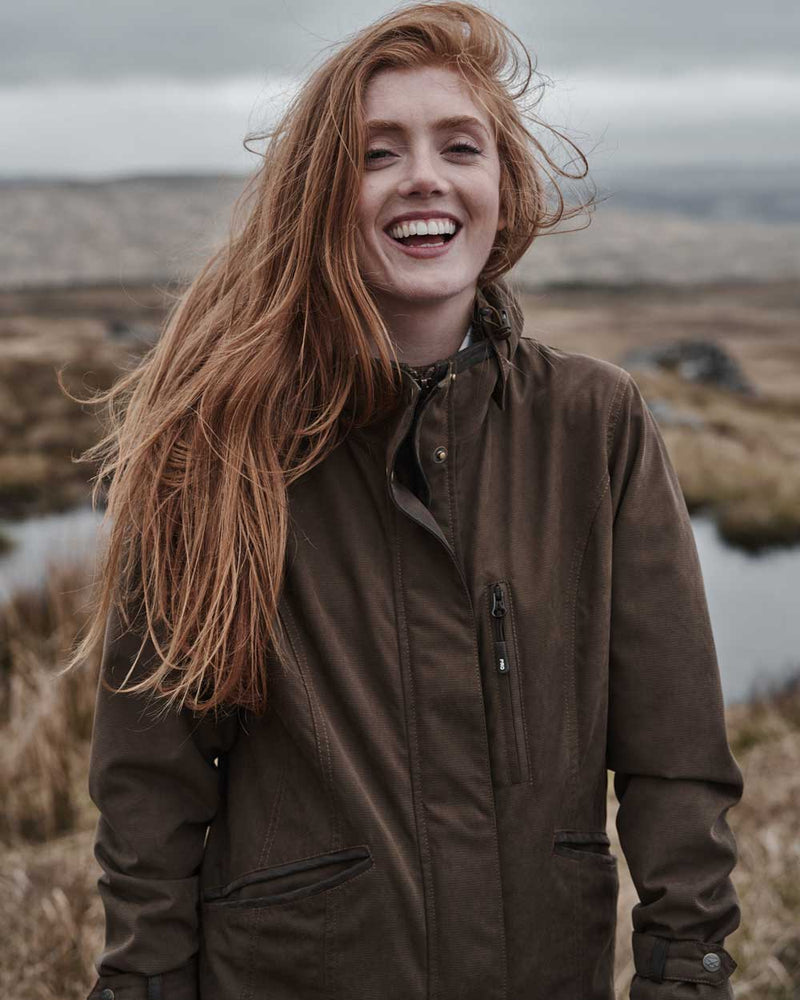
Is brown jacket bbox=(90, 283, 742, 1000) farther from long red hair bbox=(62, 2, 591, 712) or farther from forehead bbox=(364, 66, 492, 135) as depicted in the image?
forehead bbox=(364, 66, 492, 135)

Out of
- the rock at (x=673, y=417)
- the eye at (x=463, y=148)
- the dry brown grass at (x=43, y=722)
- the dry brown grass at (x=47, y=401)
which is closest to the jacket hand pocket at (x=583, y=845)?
the eye at (x=463, y=148)

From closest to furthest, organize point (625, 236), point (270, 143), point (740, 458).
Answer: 1. point (270, 143)
2. point (740, 458)
3. point (625, 236)

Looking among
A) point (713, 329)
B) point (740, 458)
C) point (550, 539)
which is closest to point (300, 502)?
point (550, 539)

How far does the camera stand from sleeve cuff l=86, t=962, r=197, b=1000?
1794 mm

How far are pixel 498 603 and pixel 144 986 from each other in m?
0.85

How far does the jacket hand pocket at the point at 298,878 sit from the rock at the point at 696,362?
7592mm

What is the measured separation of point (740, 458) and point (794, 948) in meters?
5.08

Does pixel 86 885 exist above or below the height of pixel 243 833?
below

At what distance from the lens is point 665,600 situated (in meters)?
1.75

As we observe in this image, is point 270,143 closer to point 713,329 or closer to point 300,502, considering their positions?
point 300,502

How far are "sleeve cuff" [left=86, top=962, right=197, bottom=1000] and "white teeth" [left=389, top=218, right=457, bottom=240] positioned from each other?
125 cm

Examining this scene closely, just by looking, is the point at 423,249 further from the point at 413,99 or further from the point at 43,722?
the point at 43,722

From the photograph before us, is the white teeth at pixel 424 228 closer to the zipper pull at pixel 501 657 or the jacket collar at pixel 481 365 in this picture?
the jacket collar at pixel 481 365

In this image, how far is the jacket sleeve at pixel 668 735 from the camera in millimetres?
1721
